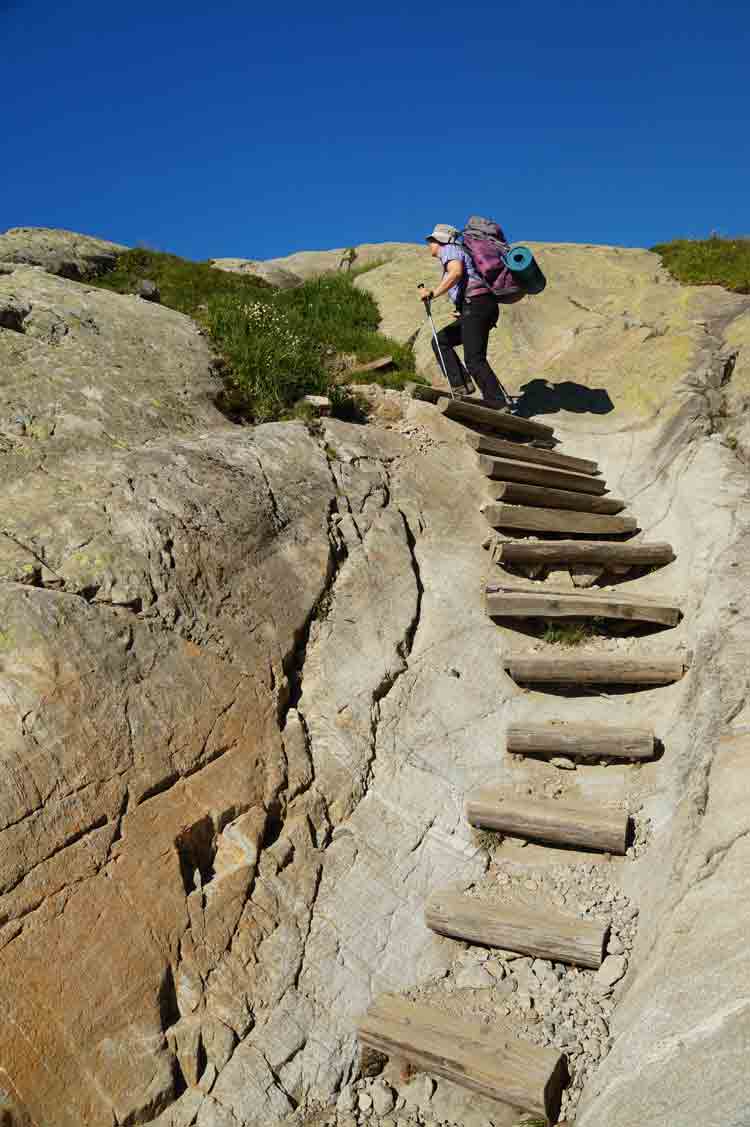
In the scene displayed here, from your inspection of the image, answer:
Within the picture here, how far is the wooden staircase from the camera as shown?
545cm

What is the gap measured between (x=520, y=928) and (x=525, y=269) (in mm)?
9439

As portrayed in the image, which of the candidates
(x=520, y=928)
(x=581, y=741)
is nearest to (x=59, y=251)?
(x=581, y=741)

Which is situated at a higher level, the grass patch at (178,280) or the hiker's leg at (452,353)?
the grass patch at (178,280)

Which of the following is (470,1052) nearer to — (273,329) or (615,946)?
(615,946)

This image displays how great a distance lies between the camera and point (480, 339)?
12.9m

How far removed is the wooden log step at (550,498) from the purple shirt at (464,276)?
10.9ft

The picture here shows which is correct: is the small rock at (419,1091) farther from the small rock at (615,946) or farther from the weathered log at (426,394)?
the weathered log at (426,394)

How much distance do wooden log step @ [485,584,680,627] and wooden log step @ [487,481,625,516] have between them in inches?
81.5

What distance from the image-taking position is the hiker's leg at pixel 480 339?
12.7 m

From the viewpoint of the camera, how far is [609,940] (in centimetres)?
618

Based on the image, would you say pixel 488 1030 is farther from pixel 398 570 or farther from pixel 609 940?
pixel 398 570

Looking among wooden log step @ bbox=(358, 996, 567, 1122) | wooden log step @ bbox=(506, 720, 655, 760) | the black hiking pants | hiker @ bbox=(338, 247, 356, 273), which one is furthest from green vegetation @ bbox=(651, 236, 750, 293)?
wooden log step @ bbox=(358, 996, 567, 1122)

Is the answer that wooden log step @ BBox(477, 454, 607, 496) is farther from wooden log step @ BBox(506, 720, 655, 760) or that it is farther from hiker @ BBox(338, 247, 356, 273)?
hiker @ BBox(338, 247, 356, 273)

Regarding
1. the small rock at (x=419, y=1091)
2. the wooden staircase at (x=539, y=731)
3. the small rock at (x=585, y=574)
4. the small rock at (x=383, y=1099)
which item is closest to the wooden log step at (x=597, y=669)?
the wooden staircase at (x=539, y=731)
